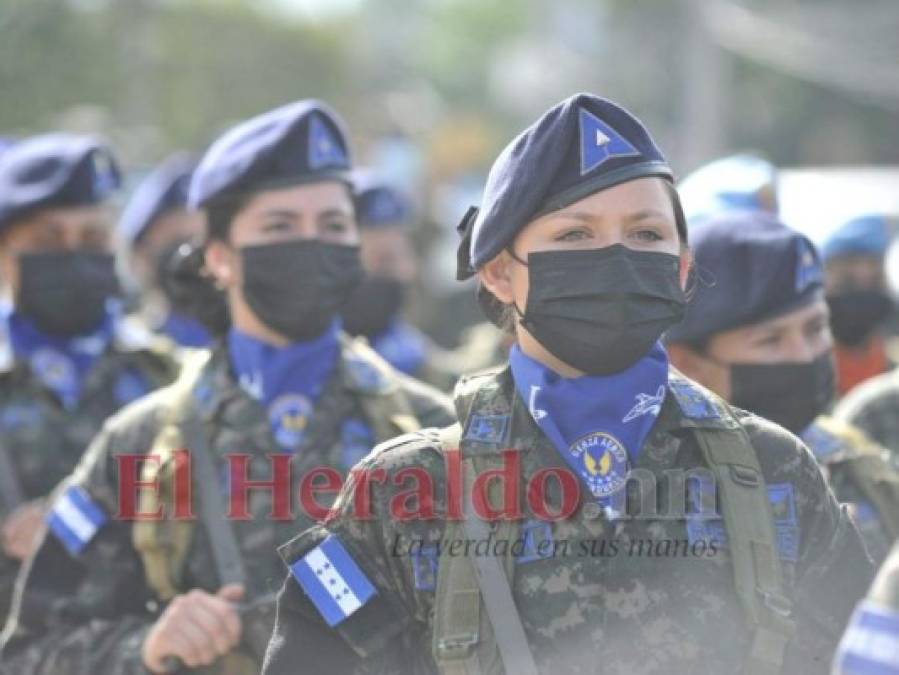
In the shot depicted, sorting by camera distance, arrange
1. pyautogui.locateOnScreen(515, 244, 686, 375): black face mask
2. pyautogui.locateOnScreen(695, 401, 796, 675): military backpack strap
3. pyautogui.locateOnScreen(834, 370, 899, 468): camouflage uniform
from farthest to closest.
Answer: pyautogui.locateOnScreen(834, 370, 899, 468): camouflage uniform < pyautogui.locateOnScreen(515, 244, 686, 375): black face mask < pyautogui.locateOnScreen(695, 401, 796, 675): military backpack strap

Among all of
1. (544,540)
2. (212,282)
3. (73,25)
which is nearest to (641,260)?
(544,540)

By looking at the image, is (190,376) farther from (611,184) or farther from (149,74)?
(149,74)

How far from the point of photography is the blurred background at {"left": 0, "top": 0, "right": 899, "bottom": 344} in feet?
60.8

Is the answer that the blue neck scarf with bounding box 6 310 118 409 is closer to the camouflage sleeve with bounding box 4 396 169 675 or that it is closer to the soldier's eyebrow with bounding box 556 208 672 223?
the camouflage sleeve with bounding box 4 396 169 675

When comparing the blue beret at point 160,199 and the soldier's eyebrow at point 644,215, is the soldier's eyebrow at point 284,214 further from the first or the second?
the blue beret at point 160,199

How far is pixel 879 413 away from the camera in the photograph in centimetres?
672

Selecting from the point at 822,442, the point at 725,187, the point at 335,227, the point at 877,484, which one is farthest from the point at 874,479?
the point at 335,227

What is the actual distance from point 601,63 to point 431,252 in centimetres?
3680

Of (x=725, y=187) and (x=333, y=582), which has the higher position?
(x=725, y=187)

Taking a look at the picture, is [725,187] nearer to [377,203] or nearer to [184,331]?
[377,203]

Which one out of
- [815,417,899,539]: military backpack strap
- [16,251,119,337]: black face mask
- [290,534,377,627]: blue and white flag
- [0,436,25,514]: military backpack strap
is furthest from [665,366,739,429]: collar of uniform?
[16,251,119,337]: black face mask

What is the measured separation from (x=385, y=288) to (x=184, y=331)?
3.58ft

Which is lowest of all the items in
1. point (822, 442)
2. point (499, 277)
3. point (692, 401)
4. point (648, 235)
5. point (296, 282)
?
point (822, 442)

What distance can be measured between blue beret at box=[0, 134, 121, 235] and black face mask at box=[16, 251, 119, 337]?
0.61 feet
